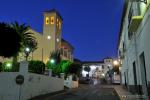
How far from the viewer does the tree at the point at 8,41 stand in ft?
84.4

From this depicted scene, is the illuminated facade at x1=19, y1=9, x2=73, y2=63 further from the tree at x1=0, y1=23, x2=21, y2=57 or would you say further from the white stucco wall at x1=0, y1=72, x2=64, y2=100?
the white stucco wall at x1=0, y1=72, x2=64, y2=100

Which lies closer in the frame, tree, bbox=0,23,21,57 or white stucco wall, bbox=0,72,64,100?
white stucco wall, bbox=0,72,64,100

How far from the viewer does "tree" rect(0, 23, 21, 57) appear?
25734 millimetres

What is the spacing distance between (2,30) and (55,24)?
37441 millimetres

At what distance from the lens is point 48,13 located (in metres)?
63.8

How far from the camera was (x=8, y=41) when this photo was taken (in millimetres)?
26031

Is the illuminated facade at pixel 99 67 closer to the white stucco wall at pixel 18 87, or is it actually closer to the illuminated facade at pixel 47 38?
the illuminated facade at pixel 47 38

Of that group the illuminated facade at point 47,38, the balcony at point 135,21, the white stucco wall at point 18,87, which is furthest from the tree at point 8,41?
the illuminated facade at point 47,38

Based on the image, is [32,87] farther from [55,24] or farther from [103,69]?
[103,69]

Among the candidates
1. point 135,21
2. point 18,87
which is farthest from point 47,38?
point 135,21

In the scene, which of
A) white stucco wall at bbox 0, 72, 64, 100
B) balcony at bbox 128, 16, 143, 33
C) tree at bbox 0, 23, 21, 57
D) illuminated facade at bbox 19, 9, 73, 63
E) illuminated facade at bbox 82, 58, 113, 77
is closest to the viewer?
balcony at bbox 128, 16, 143, 33

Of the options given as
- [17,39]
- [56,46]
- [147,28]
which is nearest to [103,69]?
[56,46]

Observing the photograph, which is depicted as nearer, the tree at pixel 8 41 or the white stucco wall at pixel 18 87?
the white stucco wall at pixel 18 87

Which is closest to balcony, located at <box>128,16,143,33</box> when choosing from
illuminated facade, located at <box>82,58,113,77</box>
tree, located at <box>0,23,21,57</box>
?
tree, located at <box>0,23,21,57</box>
